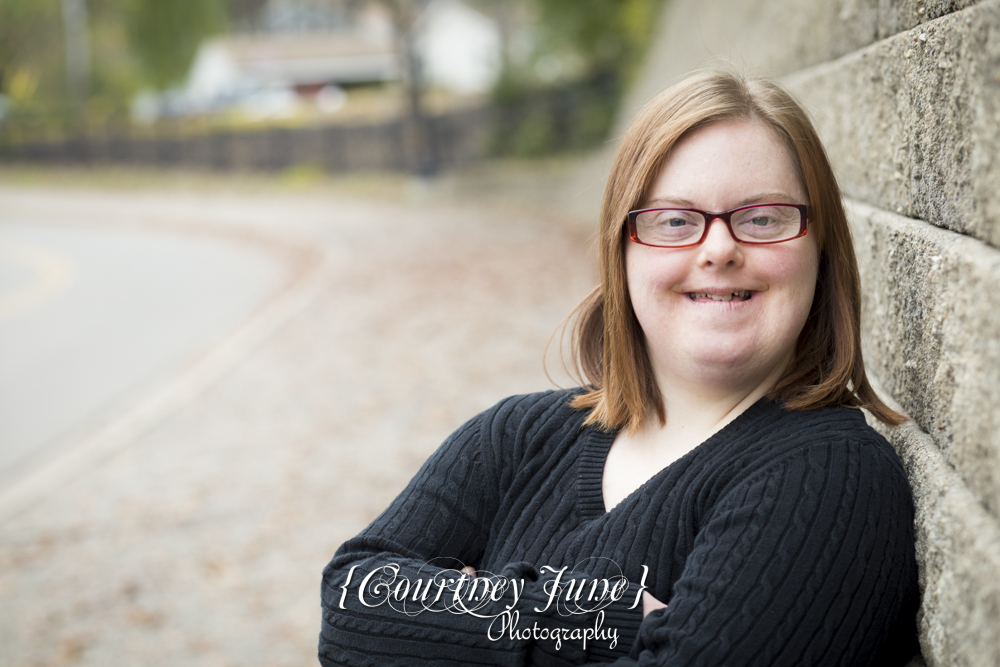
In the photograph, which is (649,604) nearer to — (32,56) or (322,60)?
(32,56)

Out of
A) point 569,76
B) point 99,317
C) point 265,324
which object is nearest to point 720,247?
point 265,324

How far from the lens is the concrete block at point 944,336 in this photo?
1262mm

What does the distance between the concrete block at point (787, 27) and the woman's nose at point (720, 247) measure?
44cm

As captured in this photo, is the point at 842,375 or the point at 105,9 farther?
the point at 105,9

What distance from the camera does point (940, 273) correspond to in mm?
1520

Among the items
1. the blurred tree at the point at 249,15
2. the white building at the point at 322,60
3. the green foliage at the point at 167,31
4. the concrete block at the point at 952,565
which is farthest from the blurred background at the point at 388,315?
the blurred tree at the point at 249,15

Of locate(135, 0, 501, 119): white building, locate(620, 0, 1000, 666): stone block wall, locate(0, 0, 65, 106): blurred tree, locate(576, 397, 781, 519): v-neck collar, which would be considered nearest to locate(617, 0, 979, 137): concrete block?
locate(620, 0, 1000, 666): stone block wall

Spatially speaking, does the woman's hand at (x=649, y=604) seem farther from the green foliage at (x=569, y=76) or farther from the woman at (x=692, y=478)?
the green foliage at (x=569, y=76)

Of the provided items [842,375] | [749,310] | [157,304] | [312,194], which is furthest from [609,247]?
[312,194]

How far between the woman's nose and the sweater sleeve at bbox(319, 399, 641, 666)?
23.3 inches

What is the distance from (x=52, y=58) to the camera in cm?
4625

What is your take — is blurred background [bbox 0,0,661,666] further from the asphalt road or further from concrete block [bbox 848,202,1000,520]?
concrete block [bbox 848,202,1000,520]

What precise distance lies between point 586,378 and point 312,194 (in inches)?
999

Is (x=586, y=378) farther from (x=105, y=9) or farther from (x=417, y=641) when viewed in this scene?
(x=105, y=9)
